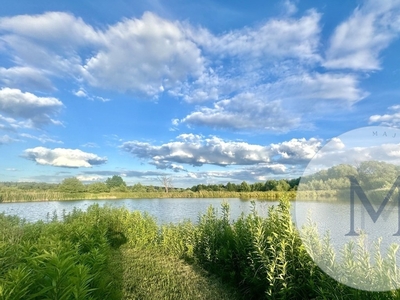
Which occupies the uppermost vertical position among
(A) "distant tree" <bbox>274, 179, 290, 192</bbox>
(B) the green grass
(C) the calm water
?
(A) "distant tree" <bbox>274, 179, 290, 192</bbox>

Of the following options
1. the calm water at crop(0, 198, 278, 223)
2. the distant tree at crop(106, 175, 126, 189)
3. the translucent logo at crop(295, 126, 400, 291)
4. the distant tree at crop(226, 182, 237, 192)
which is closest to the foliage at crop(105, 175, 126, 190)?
the distant tree at crop(106, 175, 126, 189)

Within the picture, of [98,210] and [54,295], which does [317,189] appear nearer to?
[54,295]

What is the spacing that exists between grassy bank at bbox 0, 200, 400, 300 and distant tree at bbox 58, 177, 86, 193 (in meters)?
21.7

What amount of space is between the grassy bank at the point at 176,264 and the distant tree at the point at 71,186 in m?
21.7

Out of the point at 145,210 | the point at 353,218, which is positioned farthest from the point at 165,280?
the point at 145,210

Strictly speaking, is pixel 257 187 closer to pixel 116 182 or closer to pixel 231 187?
pixel 231 187

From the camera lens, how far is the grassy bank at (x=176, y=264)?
203cm

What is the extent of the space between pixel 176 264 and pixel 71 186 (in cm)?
2611

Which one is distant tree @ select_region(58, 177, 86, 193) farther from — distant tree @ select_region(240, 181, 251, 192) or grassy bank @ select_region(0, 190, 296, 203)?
distant tree @ select_region(240, 181, 251, 192)

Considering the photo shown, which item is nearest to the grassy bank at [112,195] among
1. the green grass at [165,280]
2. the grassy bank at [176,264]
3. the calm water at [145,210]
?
the calm water at [145,210]

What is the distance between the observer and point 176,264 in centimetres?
560

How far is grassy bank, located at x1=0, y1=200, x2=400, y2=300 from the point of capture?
2.03m

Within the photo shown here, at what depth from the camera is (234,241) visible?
4.83 m

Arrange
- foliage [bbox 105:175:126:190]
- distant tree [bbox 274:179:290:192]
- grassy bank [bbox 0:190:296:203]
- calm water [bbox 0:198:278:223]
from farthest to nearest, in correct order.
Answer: foliage [bbox 105:175:126:190], grassy bank [bbox 0:190:296:203], calm water [bbox 0:198:278:223], distant tree [bbox 274:179:290:192]
